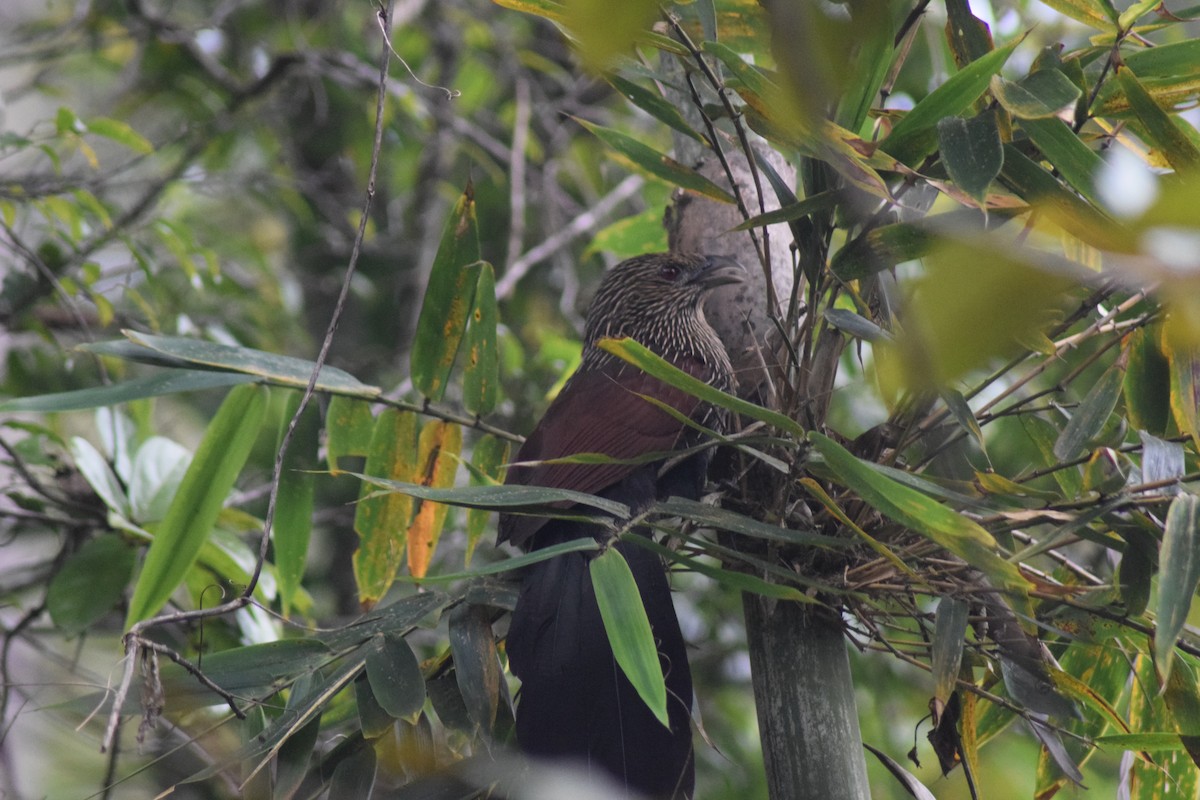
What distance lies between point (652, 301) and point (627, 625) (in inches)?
64.9

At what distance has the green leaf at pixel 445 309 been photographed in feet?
6.83

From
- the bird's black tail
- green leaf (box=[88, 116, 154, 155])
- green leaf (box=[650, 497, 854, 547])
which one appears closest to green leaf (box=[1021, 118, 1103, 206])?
green leaf (box=[650, 497, 854, 547])

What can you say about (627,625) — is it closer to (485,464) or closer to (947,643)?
(947,643)

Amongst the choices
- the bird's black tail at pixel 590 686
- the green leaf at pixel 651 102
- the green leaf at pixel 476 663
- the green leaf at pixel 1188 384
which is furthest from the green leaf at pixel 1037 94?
the green leaf at pixel 476 663

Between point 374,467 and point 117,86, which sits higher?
Answer: point 117,86

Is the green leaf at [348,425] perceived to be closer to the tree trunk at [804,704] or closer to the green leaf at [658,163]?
the green leaf at [658,163]

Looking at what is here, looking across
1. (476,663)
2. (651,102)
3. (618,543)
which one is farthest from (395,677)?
(651,102)

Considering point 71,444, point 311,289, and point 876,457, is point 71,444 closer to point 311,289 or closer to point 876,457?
point 876,457

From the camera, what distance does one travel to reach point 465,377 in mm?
2143

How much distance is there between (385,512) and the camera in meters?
2.16

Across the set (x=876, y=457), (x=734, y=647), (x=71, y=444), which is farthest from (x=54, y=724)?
(x=734, y=647)

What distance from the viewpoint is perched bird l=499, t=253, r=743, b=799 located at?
165 cm

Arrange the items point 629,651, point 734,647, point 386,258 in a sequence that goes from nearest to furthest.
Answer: point 629,651
point 734,647
point 386,258

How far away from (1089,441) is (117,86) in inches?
185
